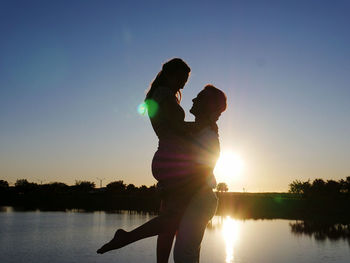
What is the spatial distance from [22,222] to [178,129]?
6135cm

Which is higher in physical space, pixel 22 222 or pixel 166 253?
pixel 166 253

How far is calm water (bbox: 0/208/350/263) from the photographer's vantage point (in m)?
36.0

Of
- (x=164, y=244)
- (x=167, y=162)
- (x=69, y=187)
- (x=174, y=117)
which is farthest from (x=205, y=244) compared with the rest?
(x=69, y=187)

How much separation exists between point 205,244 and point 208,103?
45.9m

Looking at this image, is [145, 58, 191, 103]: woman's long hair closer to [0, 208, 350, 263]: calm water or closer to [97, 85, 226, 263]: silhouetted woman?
[97, 85, 226, 263]: silhouetted woman

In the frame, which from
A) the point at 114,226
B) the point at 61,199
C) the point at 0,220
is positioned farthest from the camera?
the point at 61,199

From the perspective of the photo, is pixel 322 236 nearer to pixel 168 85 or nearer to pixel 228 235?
pixel 228 235

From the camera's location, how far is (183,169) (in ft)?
9.14

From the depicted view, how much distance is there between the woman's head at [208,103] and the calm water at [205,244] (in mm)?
33202

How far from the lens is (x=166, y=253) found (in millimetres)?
3131

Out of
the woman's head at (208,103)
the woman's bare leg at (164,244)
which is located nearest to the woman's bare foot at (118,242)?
the woman's bare leg at (164,244)

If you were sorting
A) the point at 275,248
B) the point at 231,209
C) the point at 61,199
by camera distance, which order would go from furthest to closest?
the point at 61,199 < the point at 231,209 < the point at 275,248

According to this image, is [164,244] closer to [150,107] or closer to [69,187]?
[150,107]

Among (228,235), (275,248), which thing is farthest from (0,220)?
(275,248)
